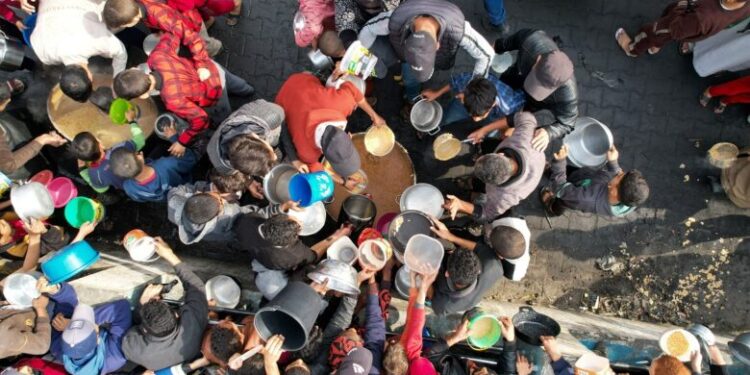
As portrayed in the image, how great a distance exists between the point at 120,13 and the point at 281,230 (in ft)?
8.58

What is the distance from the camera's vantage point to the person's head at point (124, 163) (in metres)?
4.81

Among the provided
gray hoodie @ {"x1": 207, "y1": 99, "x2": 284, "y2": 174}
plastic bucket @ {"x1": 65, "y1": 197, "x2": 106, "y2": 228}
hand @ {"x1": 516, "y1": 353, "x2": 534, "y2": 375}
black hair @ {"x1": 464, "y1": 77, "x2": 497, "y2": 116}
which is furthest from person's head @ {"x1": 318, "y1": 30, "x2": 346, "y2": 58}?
hand @ {"x1": 516, "y1": 353, "x2": 534, "y2": 375}

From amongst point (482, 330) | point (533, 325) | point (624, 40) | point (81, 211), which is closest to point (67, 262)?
point (81, 211)

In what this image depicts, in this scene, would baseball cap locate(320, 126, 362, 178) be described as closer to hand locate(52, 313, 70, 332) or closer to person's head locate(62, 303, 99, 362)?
person's head locate(62, 303, 99, 362)

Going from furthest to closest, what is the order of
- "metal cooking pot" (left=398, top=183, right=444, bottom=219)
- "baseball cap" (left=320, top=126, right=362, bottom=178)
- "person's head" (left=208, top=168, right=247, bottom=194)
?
"metal cooking pot" (left=398, top=183, right=444, bottom=219) < "person's head" (left=208, top=168, right=247, bottom=194) < "baseball cap" (left=320, top=126, right=362, bottom=178)

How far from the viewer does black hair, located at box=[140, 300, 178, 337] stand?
14.1 feet

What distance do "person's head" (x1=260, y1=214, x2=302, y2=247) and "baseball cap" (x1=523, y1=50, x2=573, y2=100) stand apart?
2.59m

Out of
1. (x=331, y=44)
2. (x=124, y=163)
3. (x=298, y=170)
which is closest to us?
(x=124, y=163)

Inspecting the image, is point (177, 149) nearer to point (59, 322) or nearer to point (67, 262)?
point (67, 262)

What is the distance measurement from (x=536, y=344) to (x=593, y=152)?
2.15m

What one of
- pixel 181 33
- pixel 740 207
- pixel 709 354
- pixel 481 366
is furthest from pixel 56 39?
pixel 740 207

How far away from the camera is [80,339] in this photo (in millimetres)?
4379

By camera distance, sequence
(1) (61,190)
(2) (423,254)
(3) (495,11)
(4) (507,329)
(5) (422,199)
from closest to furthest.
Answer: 1. (4) (507,329)
2. (2) (423,254)
3. (5) (422,199)
4. (1) (61,190)
5. (3) (495,11)

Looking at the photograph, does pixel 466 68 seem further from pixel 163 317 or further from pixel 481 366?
pixel 163 317
